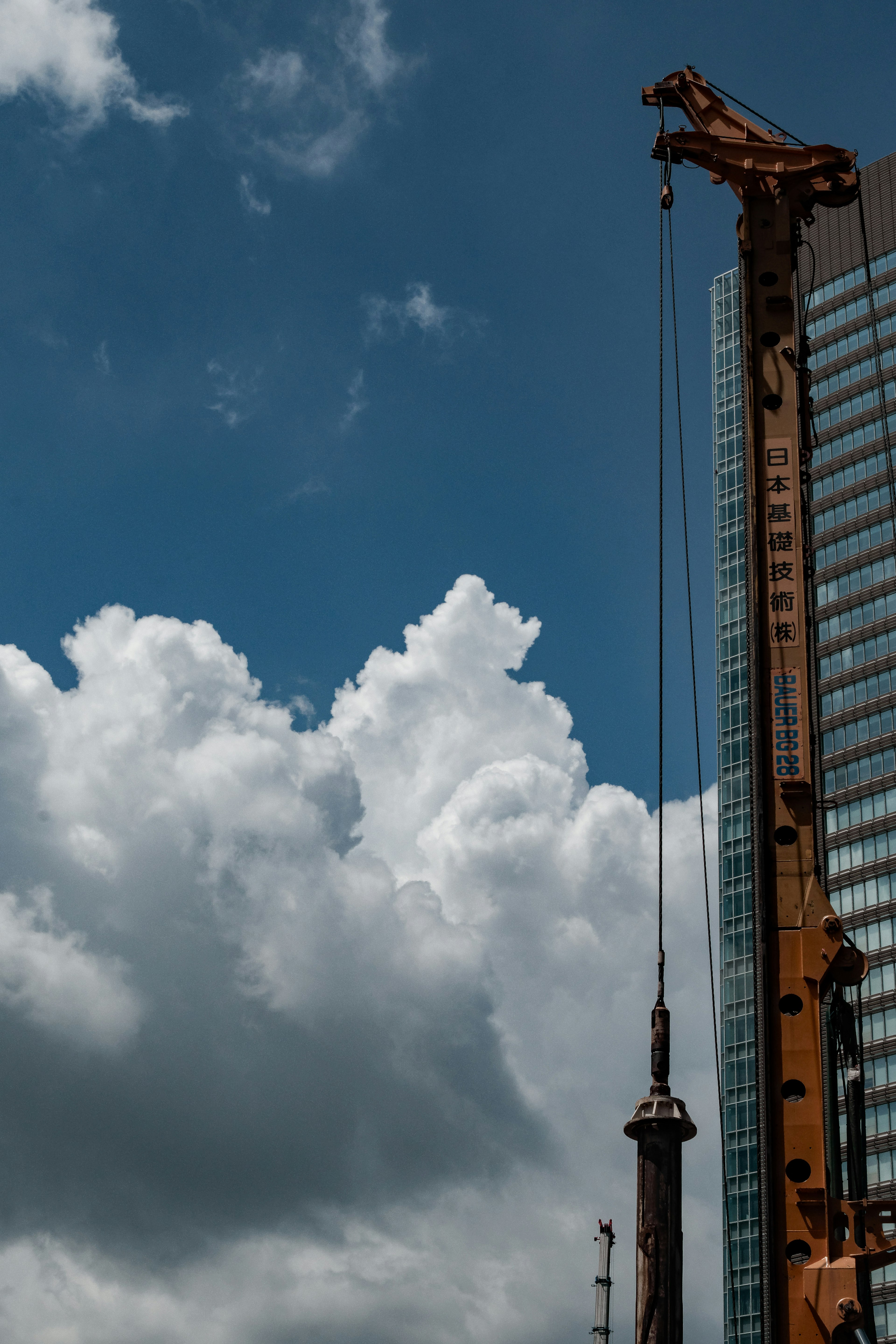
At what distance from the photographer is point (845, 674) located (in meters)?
94.4

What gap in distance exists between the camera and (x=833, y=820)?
91.8 m

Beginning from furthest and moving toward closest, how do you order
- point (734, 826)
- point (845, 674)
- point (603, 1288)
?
point (734, 826)
point (845, 674)
point (603, 1288)

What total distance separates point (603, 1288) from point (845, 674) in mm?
43630

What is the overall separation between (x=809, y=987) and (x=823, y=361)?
92.3m

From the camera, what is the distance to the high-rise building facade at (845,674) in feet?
274

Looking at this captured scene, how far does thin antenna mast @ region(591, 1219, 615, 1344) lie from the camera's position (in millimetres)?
Answer: 64625

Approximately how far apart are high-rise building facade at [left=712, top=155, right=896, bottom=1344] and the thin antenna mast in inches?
555

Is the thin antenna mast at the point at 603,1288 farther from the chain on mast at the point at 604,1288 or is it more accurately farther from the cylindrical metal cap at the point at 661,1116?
the cylindrical metal cap at the point at 661,1116

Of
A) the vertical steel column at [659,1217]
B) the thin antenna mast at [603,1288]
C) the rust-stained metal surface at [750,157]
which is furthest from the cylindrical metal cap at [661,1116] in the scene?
the thin antenna mast at [603,1288]

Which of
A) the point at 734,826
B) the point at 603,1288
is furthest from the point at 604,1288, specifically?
the point at 734,826

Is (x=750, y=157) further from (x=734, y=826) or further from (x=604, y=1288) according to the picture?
(x=734, y=826)

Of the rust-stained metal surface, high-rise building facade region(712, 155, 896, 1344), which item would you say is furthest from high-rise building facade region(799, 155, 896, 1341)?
the rust-stained metal surface

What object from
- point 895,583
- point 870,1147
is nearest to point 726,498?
point 895,583

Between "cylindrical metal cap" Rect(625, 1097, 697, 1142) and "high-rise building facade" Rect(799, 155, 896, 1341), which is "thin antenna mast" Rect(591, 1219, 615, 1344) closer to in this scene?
"high-rise building facade" Rect(799, 155, 896, 1341)
